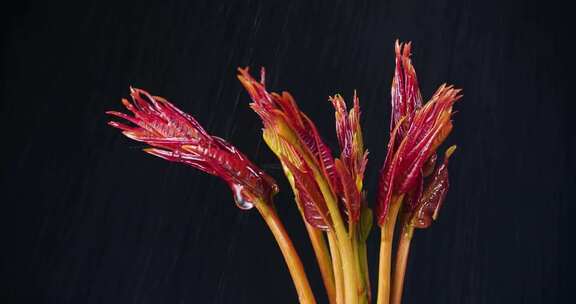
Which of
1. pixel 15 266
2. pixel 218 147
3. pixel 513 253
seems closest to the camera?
pixel 218 147

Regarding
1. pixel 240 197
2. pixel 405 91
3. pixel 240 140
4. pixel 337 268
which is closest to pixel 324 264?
pixel 337 268

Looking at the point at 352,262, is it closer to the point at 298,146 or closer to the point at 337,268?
the point at 337,268

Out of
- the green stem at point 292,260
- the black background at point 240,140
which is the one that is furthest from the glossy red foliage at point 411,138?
the black background at point 240,140

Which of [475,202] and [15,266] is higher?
[475,202]

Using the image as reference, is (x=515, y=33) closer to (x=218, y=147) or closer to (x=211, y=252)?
(x=211, y=252)

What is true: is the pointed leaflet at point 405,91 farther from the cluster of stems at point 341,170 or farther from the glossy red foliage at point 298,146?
the glossy red foliage at point 298,146

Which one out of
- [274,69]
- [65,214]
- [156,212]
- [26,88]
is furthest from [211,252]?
[26,88]

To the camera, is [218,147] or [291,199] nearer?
[218,147]
